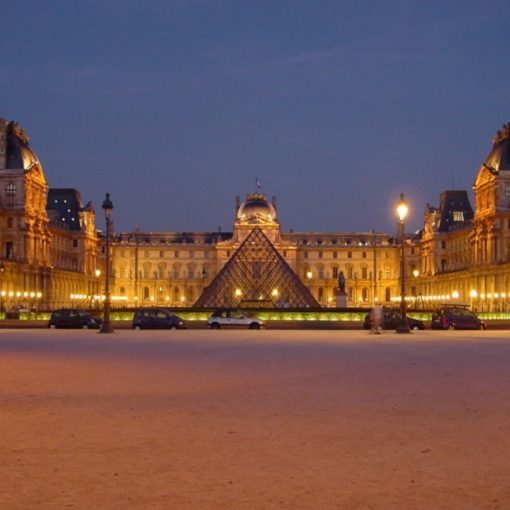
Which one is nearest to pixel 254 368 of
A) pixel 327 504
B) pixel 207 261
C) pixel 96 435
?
pixel 96 435

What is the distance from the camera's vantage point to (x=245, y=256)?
196ft

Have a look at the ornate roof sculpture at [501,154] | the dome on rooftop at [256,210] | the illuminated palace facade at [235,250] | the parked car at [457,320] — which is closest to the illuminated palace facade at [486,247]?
the ornate roof sculpture at [501,154]

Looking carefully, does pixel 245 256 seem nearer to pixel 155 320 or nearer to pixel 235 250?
pixel 155 320

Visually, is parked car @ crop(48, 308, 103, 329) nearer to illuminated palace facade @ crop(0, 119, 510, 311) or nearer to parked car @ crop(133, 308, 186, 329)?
parked car @ crop(133, 308, 186, 329)

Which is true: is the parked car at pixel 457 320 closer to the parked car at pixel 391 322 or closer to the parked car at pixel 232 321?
the parked car at pixel 391 322

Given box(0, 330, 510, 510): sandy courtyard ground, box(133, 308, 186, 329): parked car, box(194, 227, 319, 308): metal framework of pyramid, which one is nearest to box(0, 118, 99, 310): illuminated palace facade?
box(194, 227, 319, 308): metal framework of pyramid

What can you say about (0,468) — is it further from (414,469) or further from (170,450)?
(414,469)

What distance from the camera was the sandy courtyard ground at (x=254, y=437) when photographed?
6.83 metres

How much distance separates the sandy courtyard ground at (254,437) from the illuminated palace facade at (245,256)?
4150 centimetres

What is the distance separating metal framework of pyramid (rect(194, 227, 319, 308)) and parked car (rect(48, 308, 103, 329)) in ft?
43.5

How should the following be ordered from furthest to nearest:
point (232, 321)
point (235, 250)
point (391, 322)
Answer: point (235, 250)
point (232, 321)
point (391, 322)

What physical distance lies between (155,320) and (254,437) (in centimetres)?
3274

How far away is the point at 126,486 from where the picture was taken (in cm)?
704

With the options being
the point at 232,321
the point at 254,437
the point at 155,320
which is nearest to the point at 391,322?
the point at 232,321
